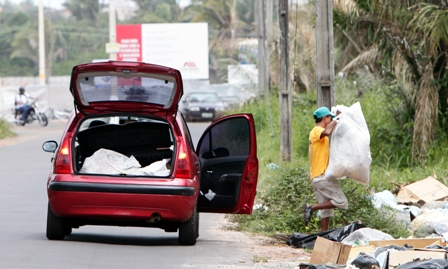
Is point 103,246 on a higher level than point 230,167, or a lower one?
lower

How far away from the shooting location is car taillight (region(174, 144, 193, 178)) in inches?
381

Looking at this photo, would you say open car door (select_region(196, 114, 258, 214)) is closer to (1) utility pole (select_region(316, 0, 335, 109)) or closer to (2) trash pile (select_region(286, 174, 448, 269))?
(2) trash pile (select_region(286, 174, 448, 269))

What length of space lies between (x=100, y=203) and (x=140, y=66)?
1539 mm

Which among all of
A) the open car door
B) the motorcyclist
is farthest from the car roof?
the motorcyclist

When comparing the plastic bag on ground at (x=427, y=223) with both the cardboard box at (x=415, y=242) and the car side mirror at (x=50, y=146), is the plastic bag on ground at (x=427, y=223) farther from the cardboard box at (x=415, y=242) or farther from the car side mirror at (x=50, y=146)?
the car side mirror at (x=50, y=146)

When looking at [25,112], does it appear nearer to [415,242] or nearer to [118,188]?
[118,188]

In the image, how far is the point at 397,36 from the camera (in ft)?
56.2

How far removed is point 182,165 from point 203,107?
107 feet

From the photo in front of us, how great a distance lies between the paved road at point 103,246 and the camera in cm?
866

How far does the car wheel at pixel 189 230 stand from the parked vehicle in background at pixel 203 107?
3199 centimetres

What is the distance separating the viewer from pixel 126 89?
1020 cm

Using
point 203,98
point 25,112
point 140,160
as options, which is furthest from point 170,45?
point 140,160

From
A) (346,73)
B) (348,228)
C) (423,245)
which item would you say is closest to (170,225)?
(348,228)

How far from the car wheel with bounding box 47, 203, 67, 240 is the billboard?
46037 mm
